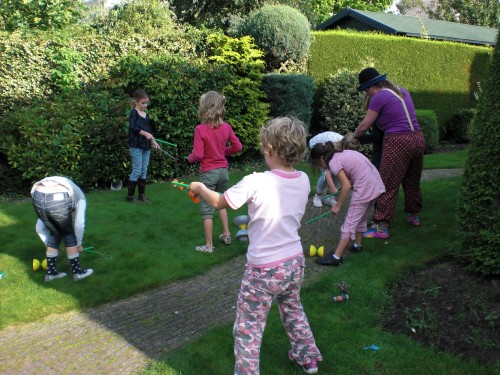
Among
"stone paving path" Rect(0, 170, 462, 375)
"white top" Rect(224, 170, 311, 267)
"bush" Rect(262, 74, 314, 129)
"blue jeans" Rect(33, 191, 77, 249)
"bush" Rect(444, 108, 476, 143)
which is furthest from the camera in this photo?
"bush" Rect(444, 108, 476, 143)

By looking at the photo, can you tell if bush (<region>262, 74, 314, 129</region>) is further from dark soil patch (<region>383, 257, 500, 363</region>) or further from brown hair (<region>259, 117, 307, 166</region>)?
brown hair (<region>259, 117, 307, 166</region>)

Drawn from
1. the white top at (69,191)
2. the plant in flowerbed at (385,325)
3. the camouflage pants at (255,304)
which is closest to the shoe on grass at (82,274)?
the white top at (69,191)

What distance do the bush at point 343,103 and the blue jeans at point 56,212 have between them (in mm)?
8503

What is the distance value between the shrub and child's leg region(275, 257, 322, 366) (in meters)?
1.94

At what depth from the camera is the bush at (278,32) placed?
11625mm

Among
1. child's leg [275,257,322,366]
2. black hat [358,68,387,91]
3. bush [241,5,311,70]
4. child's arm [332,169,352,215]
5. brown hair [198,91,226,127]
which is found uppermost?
bush [241,5,311,70]

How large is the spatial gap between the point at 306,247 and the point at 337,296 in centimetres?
153

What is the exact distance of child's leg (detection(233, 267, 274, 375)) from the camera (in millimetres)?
2838

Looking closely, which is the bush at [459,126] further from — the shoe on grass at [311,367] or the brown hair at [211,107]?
the shoe on grass at [311,367]

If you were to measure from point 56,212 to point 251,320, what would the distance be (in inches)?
96.5

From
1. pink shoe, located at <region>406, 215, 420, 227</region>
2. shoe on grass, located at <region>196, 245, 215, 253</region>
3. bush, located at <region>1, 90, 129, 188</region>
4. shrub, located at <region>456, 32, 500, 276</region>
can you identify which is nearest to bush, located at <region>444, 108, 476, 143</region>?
pink shoe, located at <region>406, 215, 420, 227</region>

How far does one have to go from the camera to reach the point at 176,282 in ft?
15.7

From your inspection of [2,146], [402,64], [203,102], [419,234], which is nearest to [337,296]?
[419,234]

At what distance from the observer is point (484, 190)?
4141mm
